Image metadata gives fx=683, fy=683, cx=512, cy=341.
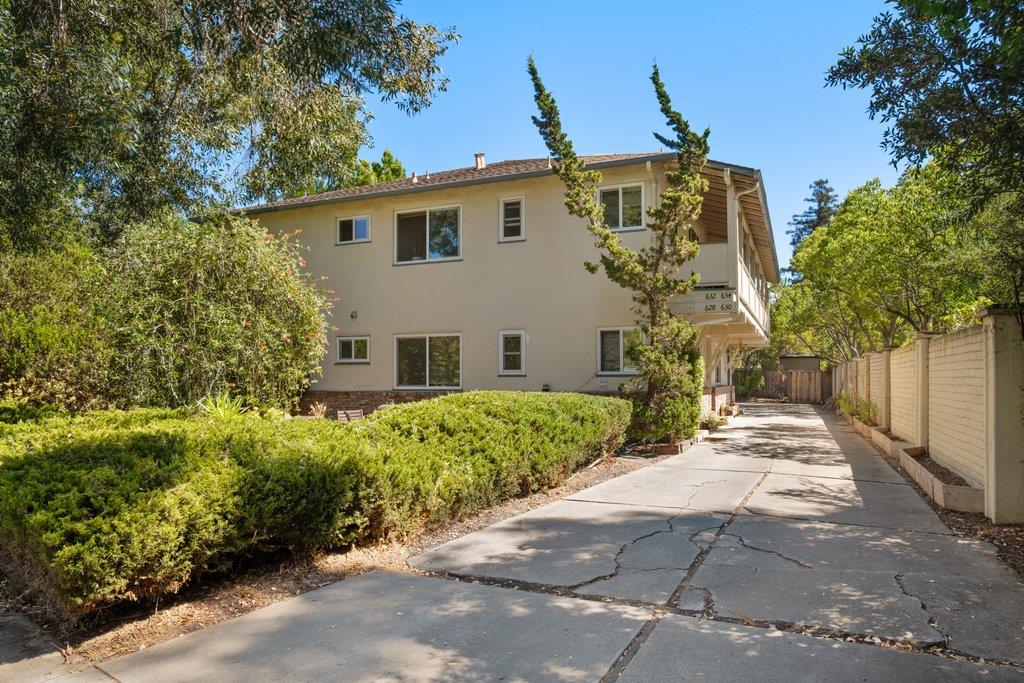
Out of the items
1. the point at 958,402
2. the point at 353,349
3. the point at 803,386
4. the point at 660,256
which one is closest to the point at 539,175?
the point at 660,256

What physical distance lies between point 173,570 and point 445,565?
6.90 ft

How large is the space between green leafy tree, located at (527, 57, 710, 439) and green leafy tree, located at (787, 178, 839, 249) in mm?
47301

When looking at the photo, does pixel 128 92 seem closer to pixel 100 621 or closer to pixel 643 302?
pixel 643 302

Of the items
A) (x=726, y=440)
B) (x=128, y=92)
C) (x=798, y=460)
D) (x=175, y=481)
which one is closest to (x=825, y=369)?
(x=726, y=440)

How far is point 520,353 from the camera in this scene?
→ 51.5 ft

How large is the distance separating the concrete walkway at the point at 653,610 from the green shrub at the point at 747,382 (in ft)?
106

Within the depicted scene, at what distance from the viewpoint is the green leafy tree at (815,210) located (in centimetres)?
5591

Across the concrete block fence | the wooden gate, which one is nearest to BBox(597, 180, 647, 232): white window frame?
the concrete block fence

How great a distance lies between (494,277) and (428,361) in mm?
2689

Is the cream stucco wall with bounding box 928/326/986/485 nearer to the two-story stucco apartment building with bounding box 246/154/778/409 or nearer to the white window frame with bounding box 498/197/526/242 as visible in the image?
the two-story stucco apartment building with bounding box 246/154/778/409

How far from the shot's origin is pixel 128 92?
1204 cm

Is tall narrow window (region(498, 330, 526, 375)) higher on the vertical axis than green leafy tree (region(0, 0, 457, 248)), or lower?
lower

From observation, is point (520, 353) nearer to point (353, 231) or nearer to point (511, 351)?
point (511, 351)

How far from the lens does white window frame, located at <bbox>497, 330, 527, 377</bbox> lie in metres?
15.6
